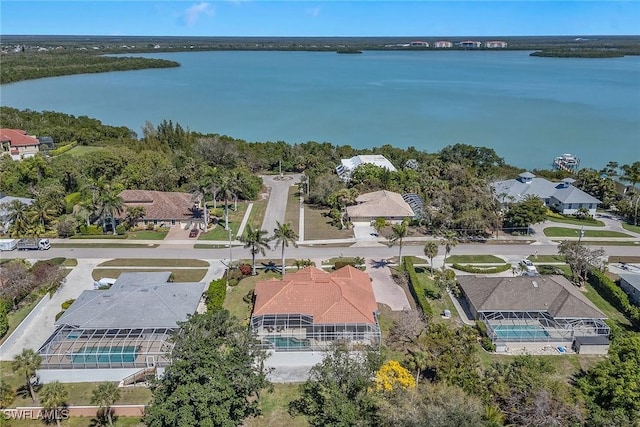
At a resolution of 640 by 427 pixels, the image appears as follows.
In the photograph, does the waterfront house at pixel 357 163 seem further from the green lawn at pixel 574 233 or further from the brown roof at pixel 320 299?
the brown roof at pixel 320 299

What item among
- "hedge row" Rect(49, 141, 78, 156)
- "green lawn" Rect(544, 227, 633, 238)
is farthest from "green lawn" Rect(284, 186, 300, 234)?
"hedge row" Rect(49, 141, 78, 156)

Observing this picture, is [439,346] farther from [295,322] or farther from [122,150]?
[122,150]

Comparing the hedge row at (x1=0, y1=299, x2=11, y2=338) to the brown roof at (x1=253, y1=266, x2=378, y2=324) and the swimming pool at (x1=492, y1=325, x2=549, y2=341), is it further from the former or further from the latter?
the swimming pool at (x1=492, y1=325, x2=549, y2=341)

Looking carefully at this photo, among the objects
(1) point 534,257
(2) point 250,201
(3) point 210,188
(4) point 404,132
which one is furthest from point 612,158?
(3) point 210,188

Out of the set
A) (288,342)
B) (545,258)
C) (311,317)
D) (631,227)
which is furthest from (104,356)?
(631,227)

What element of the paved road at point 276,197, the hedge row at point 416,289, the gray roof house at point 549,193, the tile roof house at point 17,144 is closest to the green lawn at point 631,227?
the gray roof house at point 549,193

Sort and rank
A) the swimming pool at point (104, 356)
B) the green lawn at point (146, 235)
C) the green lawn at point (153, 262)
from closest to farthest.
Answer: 1. the swimming pool at point (104, 356)
2. the green lawn at point (153, 262)
3. the green lawn at point (146, 235)

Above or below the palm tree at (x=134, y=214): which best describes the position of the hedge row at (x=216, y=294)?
below

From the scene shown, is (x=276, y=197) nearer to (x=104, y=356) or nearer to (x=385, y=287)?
(x=385, y=287)
